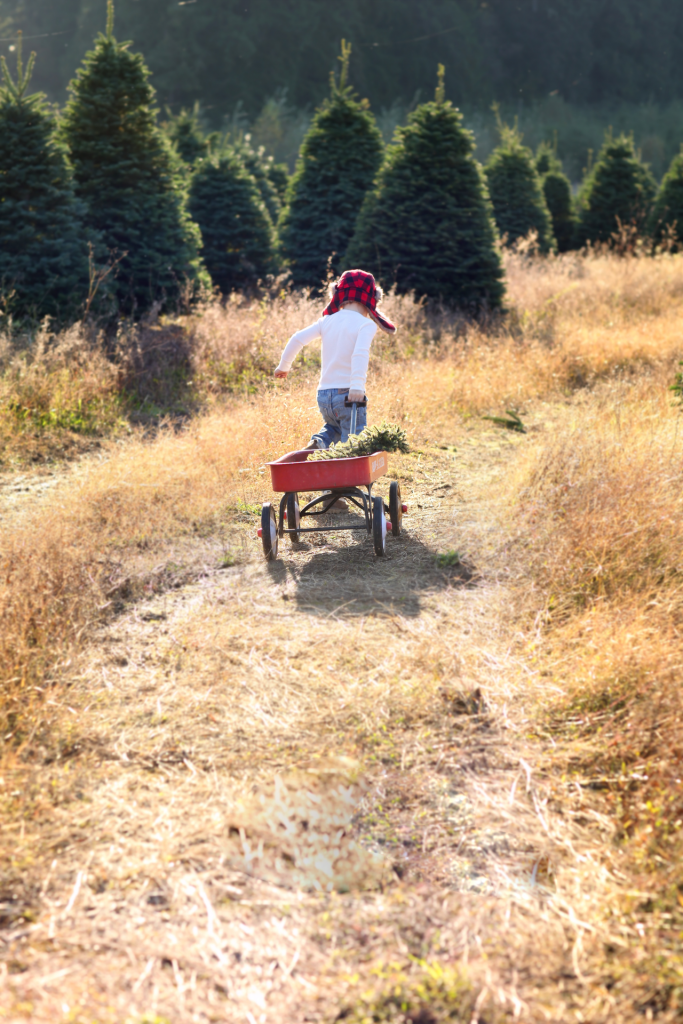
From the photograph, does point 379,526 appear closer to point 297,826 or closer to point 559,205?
point 297,826

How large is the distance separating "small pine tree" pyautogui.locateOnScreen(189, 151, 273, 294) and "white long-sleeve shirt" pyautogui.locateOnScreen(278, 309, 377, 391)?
8.35 meters

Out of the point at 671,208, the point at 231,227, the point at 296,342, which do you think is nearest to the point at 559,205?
the point at 671,208

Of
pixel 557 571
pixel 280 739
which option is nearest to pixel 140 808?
pixel 280 739

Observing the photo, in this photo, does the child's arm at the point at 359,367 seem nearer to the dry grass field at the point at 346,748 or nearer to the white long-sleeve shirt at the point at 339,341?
the white long-sleeve shirt at the point at 339,341

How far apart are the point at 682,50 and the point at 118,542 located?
78140mm

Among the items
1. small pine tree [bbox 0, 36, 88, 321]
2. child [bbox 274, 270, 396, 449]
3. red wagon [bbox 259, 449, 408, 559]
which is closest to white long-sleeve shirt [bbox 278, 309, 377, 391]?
child [bbox 274, 270, 396, 449]

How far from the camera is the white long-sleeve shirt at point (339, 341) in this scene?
4875 millimetres

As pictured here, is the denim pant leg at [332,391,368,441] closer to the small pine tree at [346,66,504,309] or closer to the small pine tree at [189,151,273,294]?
the small pine tree at [346,66,504,309]

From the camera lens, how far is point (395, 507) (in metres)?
4.81

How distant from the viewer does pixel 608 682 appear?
305 cm

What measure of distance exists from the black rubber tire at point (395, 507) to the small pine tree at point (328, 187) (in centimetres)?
802

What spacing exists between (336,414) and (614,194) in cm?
1675

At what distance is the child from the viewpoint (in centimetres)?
497

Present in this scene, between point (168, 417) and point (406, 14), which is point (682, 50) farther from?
point (168, 417)
